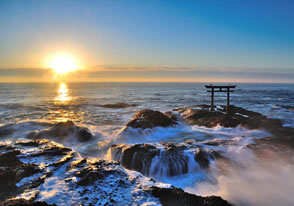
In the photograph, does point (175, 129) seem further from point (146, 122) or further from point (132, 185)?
point (132, 185)

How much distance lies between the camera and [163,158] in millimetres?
8914

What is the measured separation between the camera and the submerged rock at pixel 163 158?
8570mm

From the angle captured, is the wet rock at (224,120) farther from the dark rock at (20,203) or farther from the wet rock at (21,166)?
the dark rock at (20,203)

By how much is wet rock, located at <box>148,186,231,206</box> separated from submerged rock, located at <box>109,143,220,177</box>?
2.98 m

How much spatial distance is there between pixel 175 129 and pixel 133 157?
7.76 metres

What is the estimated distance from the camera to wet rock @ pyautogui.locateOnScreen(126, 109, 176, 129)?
604 inches

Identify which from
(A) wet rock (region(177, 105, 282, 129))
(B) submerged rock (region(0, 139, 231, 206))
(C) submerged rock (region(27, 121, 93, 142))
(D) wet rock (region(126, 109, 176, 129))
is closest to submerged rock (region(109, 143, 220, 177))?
(B) submerged rock (region(0, 139, 231, 206))

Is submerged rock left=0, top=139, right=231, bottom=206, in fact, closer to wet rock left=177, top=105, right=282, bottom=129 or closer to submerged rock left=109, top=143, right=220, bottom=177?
submerged rock left=109, top=143, right=220, bottom=177

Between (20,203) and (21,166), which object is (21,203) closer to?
(20,203)

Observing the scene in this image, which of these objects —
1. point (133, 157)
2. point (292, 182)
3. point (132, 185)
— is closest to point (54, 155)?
point (133, 157)

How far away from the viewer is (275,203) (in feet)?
21.7

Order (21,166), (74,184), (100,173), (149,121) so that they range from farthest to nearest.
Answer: (149,121), (21,166), (100,173), (74,184)

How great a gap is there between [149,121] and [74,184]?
418 inches

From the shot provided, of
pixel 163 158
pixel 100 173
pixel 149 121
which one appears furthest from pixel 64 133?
pixel 100 173
